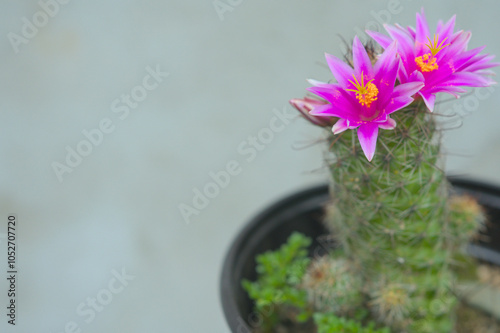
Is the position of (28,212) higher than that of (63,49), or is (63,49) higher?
(63,49)

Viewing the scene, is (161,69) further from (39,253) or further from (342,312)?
(342,312)

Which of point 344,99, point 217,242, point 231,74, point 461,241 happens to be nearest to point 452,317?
point 461,241

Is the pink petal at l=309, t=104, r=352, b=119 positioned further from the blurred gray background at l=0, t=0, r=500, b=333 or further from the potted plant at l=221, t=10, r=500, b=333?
the blurred gray background at l=0, t=0, r=500, b=333

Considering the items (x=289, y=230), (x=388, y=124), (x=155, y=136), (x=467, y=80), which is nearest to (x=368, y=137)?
(x=388, y=124)

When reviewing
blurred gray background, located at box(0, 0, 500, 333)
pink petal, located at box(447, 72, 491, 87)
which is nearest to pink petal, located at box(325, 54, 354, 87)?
pink petal, located at box(447, 72, 491, 87)

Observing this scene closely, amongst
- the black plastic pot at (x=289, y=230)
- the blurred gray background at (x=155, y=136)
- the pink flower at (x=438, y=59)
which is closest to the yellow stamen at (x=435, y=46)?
the pink flower at (x=438, y=59)

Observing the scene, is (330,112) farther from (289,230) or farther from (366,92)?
(289,230)
